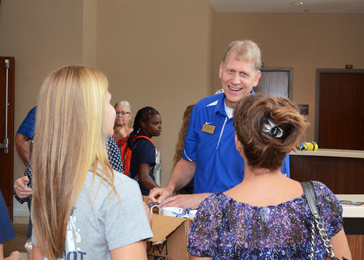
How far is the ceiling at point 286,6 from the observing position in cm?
854

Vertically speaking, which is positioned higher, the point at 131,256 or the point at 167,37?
the point at 167,37

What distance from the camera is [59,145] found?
1.18m

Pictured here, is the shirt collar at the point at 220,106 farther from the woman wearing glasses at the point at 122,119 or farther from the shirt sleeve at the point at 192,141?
the woman wearing glasses at the point at 122,119

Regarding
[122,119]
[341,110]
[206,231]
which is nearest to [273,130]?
[206,231]

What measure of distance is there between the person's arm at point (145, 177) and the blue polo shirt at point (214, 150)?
1124mm

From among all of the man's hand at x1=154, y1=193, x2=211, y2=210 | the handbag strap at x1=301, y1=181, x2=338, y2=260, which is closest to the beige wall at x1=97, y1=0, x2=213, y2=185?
the man's hand at x1=154, y1=193, x2=211, y2=210

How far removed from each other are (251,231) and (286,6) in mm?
8298

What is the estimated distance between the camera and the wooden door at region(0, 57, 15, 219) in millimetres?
6320

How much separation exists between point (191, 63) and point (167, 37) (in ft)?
2.05

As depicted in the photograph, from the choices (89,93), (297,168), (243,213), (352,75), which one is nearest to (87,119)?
(89,93)

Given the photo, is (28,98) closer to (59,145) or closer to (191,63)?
(191,63)

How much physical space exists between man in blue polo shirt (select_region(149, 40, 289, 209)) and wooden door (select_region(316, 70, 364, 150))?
752 cm

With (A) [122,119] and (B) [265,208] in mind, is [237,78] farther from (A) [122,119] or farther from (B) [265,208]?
(A) [122,119]

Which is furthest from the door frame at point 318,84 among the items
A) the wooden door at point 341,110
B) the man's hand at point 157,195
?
the man's hand at point 157,195
